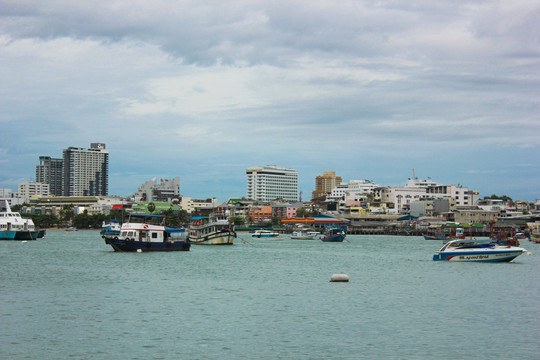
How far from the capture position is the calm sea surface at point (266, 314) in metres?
25.7

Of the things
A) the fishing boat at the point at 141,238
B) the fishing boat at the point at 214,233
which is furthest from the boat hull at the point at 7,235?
the fishing boat at the point at 141,238

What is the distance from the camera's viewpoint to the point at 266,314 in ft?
110

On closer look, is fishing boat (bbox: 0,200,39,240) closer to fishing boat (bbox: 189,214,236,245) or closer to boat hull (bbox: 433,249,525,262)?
fishing boat (bbox: 189,214,236,245)

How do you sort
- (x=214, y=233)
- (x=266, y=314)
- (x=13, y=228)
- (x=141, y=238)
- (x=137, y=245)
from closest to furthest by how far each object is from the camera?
(x=266, y=314) → (x=137, y=245) → (x=141, y=238) → (x=214, y=233) → (x=13, y=228)

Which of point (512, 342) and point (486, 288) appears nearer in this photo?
point (512, 342)

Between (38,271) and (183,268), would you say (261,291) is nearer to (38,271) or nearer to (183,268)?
(183,268)

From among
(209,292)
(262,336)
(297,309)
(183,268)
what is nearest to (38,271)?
(183,268)

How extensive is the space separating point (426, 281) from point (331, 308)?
15818 millimetres

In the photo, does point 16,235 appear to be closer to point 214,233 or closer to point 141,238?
Result: point 214,233

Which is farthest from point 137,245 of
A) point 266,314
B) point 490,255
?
point 266,314

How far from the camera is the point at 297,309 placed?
3503cm

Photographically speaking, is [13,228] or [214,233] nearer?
[214,233]

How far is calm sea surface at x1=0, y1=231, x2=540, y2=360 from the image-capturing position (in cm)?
2570

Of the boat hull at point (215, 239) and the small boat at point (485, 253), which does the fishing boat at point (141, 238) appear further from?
the small boat at point (485, 253)
